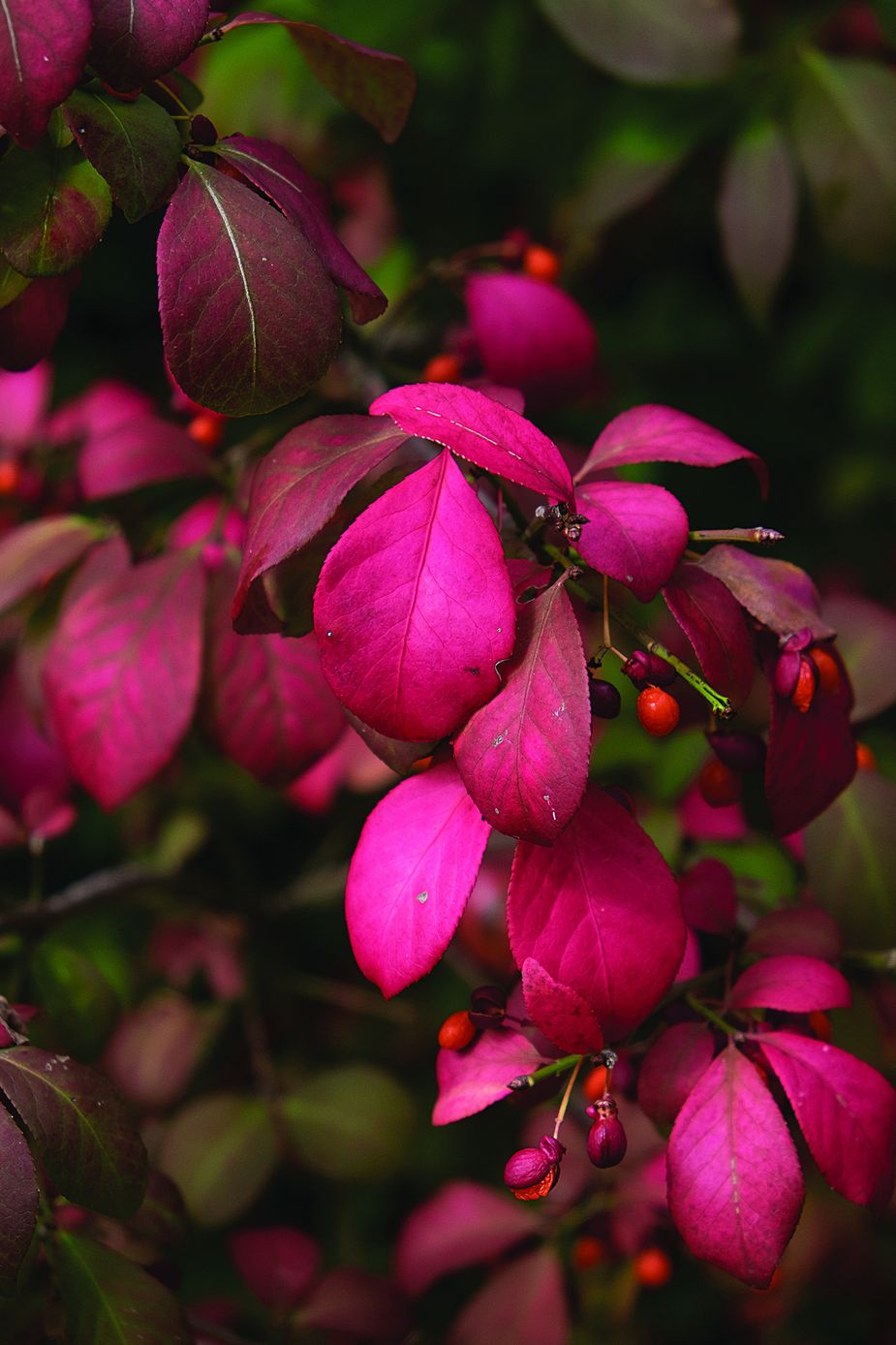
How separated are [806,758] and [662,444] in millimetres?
164

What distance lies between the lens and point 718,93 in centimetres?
107

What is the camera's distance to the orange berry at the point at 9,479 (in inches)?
37.6

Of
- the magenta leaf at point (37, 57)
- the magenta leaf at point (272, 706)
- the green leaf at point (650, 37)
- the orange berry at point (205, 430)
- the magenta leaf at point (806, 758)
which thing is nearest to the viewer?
the magenta leaf at point (37, 57)

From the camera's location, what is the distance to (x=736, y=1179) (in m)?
0.47

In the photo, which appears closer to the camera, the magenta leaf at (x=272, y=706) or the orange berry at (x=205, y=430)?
the magenta leaf at (x=272, y=706)

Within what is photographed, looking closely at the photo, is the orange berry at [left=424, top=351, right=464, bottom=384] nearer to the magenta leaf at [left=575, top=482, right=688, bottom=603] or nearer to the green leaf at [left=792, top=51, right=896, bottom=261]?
the magenta leaf at [left=575, top=482, right=688, bottom=603]

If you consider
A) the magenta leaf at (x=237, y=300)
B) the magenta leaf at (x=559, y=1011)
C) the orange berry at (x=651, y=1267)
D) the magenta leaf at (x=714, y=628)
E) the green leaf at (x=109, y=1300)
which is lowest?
the orange berry at (x=651, y=1267)

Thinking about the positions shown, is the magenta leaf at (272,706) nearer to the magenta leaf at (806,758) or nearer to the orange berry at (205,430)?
the orange berry at (205,430)

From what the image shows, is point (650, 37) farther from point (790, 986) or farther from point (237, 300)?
point (790, 986)

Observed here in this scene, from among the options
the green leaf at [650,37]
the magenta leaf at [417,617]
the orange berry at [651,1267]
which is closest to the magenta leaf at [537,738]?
the magenta leaf at [417,617]

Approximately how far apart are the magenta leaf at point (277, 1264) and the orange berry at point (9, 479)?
0.62 metres

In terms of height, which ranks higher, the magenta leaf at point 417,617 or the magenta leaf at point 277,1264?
the magenta leaf at point 417,617

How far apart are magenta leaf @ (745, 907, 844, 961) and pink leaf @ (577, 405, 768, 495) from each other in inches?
8.9

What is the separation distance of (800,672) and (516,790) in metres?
0.14
